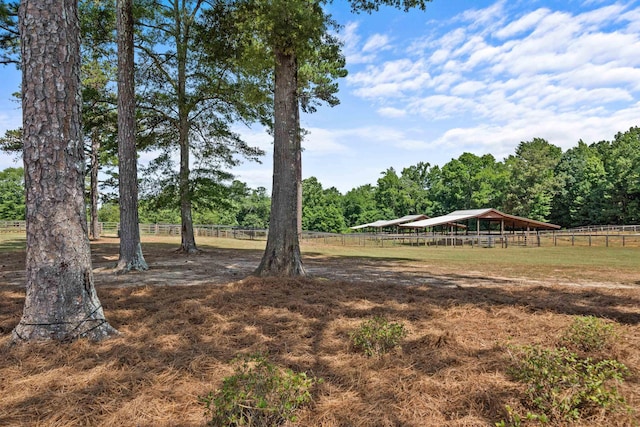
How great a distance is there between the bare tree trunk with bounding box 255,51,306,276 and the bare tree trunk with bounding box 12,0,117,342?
181 inches

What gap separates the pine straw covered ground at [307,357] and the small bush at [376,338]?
122mm

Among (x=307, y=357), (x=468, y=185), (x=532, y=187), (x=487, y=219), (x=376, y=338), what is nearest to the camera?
(x=307, y=357)

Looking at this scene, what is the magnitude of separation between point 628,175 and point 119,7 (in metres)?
53.9

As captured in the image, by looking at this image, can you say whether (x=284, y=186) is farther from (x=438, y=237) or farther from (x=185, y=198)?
(x=438, y=237)

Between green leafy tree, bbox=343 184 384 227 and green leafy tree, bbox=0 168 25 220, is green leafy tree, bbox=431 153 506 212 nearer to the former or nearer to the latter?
green leafy tree, bbox=343 184 384 227

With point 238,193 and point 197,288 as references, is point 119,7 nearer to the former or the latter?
point 197,288

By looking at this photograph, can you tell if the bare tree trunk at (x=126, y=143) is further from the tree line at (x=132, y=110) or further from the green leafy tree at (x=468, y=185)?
the green leafy tree at (x=468, y=185)

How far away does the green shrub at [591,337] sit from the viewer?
11.3 feet

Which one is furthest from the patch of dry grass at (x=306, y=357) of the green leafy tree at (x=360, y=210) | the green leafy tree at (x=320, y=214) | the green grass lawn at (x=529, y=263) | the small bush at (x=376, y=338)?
the green leafy tree at (x=360, y=210)

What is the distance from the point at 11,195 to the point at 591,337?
238 feet

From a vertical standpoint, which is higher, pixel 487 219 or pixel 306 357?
pixel 487 219

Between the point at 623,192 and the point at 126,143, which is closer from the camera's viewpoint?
the point at 126,143

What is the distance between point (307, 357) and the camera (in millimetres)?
3316

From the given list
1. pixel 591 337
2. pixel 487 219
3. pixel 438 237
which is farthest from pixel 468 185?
pixel 591 337
